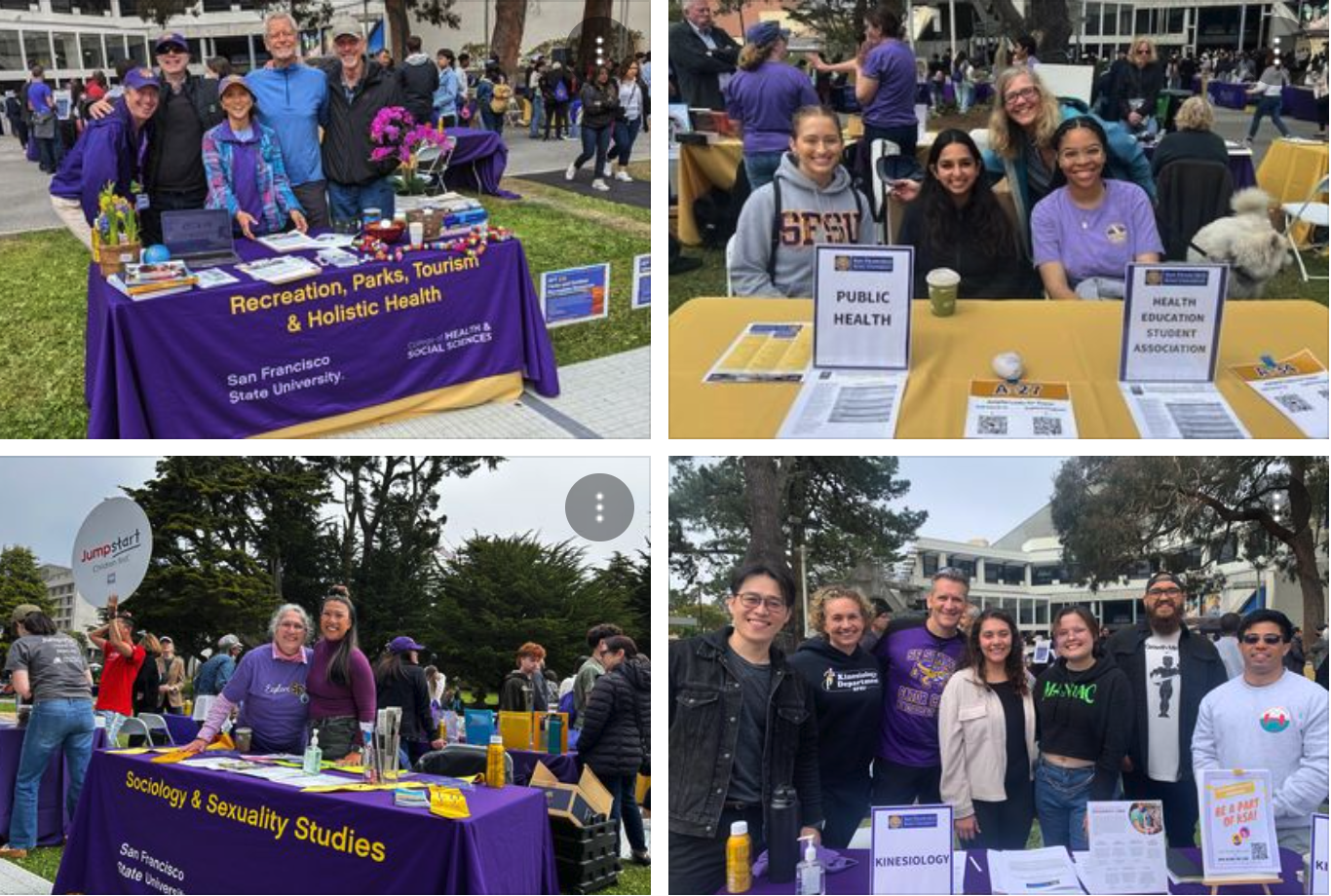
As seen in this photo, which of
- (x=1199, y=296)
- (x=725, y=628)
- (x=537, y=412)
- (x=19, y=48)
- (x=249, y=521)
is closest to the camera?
(x=1199, y=296)

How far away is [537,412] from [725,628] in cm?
177

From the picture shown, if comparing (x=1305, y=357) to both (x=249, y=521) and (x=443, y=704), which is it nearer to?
(x=443, y=704)

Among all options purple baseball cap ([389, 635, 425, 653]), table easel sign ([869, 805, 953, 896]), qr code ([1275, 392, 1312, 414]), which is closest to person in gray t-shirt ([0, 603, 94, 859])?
purple baseball cap ([389, 635, 425, 653])

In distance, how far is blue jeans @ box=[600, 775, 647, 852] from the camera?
4016 mm

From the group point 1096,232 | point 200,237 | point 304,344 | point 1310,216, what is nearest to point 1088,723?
point 1096,232

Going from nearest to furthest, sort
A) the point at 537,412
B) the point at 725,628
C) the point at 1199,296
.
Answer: the point at 1199,296 → the point at 725,628 → the point at 537,412

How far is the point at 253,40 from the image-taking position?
6141 mm

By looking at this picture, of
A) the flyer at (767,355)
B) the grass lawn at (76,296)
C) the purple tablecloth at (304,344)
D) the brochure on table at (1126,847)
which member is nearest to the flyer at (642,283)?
the grass lawn at (76,296)

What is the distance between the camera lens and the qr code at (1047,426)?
8.34ft

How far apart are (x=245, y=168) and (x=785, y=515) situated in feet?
8.00

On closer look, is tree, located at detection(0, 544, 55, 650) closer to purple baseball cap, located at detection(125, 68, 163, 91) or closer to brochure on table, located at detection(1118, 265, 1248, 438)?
purple baseball cap, located at detection(125, 68, 163, 91)

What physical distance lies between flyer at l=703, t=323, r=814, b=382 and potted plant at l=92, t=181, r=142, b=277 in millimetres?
2093

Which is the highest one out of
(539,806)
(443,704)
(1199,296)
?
(1199,296)

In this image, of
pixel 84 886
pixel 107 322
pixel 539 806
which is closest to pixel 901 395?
pixel 539 806
